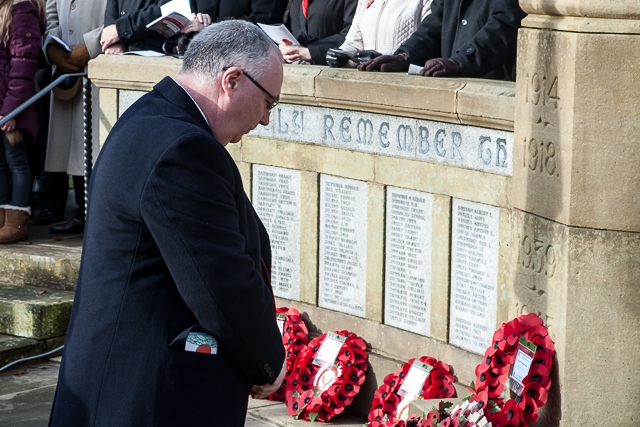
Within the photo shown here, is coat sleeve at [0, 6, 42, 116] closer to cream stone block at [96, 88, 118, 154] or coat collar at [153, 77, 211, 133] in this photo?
cream stone block at [96, 88, 118, 154]

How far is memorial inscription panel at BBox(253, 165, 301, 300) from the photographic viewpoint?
622 centimetres

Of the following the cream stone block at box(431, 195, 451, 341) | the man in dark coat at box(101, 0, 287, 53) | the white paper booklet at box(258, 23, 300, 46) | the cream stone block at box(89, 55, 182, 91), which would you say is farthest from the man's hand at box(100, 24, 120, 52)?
the cream stone block at box(431, 195, 451, 341)

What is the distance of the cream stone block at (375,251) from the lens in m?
5.72

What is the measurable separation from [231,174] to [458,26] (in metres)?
3.03

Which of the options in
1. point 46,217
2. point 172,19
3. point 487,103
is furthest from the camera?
point 46,217

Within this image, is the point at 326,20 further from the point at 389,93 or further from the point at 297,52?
the point at 389,93

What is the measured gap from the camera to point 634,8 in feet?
13.4

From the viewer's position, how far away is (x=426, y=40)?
5855 mm

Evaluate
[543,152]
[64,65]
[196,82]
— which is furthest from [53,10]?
[196,82]

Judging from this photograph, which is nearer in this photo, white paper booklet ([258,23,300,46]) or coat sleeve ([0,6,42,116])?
white paper booklet ([258,23,300,46])

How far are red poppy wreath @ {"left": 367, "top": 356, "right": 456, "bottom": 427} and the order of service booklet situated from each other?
2.72 meters

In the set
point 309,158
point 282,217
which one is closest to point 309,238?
point 282,217

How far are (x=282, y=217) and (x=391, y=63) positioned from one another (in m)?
1.08

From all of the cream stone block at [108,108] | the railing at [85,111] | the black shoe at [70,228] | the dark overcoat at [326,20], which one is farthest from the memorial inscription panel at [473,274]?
the black shoe at [70,228]
